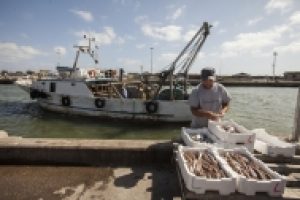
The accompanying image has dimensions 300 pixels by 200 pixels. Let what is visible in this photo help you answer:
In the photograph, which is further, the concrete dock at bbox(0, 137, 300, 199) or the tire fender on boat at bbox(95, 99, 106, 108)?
the tire fender on boat at bbox(95, 99, 106, 108)

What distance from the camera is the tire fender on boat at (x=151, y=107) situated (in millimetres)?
16562

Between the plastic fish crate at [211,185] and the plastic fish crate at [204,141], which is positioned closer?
the plastic fish crate at [211,185]

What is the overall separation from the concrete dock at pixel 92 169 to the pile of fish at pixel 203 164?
740 mm

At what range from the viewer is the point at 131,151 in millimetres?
5191

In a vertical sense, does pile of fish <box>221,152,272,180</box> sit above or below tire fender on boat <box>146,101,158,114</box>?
above

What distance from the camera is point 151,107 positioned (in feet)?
54.5

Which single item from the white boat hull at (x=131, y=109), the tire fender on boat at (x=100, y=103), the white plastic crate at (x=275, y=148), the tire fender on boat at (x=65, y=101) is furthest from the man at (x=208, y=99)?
the tire fender on boat at (x=65, y=101)

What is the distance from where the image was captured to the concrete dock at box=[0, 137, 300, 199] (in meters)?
4.09

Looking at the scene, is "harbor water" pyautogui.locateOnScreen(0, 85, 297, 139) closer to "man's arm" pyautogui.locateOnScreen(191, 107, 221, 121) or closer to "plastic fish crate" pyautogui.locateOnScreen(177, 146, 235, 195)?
"man's arm" pyautogui.locateOnScreen(191, 107, 221, 121)

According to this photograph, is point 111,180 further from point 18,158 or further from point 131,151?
point 18,158

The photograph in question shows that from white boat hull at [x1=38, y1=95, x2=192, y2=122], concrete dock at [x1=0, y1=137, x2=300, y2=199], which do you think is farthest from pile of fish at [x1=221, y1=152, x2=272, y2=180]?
white boat hull at [x1=38, y1=95, x2=192, y2=122]

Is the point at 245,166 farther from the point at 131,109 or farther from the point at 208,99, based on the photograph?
the point at 131,109

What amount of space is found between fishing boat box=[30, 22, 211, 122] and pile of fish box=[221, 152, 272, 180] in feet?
41.5

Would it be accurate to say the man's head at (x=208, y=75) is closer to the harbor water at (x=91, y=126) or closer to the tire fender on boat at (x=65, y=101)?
the harbor water at (x=91, y=126)
